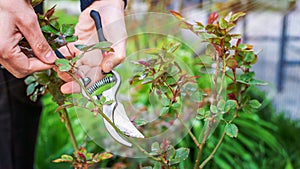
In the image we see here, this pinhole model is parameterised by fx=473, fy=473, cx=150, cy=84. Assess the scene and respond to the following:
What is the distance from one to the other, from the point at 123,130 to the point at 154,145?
0.06 m

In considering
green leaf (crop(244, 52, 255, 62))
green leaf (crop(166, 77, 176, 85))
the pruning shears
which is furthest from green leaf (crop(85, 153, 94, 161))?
green leaf (crop(244, 52, 255, 62))

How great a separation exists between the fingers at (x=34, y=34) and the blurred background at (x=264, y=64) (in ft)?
0.47

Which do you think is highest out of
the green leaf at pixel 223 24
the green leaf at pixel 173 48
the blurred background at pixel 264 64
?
the green leaf at pixel 223 24

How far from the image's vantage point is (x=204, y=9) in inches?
90.7

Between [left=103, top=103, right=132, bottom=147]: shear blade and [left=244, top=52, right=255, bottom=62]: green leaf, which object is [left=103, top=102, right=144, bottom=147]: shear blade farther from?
[left=244, top=52, right=255, bottom=62]: green leaf

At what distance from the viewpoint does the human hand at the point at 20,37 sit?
72cm

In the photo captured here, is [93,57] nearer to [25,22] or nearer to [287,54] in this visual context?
[25,22]

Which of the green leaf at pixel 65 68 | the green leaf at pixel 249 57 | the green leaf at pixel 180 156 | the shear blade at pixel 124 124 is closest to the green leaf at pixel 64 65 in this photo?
the green leaf at pixel 65 68

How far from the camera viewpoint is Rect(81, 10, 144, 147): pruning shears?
76 cm

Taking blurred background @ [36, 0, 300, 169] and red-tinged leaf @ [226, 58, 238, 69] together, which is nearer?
red-tinged leaf @ [226, 58, 238, 69]

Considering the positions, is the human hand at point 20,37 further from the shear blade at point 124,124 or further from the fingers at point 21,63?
the shear blade at point 124,124

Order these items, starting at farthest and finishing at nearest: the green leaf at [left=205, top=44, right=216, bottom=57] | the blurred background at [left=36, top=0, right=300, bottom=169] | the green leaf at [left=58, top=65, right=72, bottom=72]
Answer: the blurred background at [left=36, top=0, right=300, bottom=169], the green leaf at [left=205, top=44, right=216, bottom=57], the green leaf at [left=58, top=65, right=72, bottom=72]

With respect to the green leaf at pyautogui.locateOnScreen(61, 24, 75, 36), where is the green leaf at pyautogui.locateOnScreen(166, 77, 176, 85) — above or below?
below

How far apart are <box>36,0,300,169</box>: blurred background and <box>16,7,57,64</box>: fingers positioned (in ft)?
0.47
